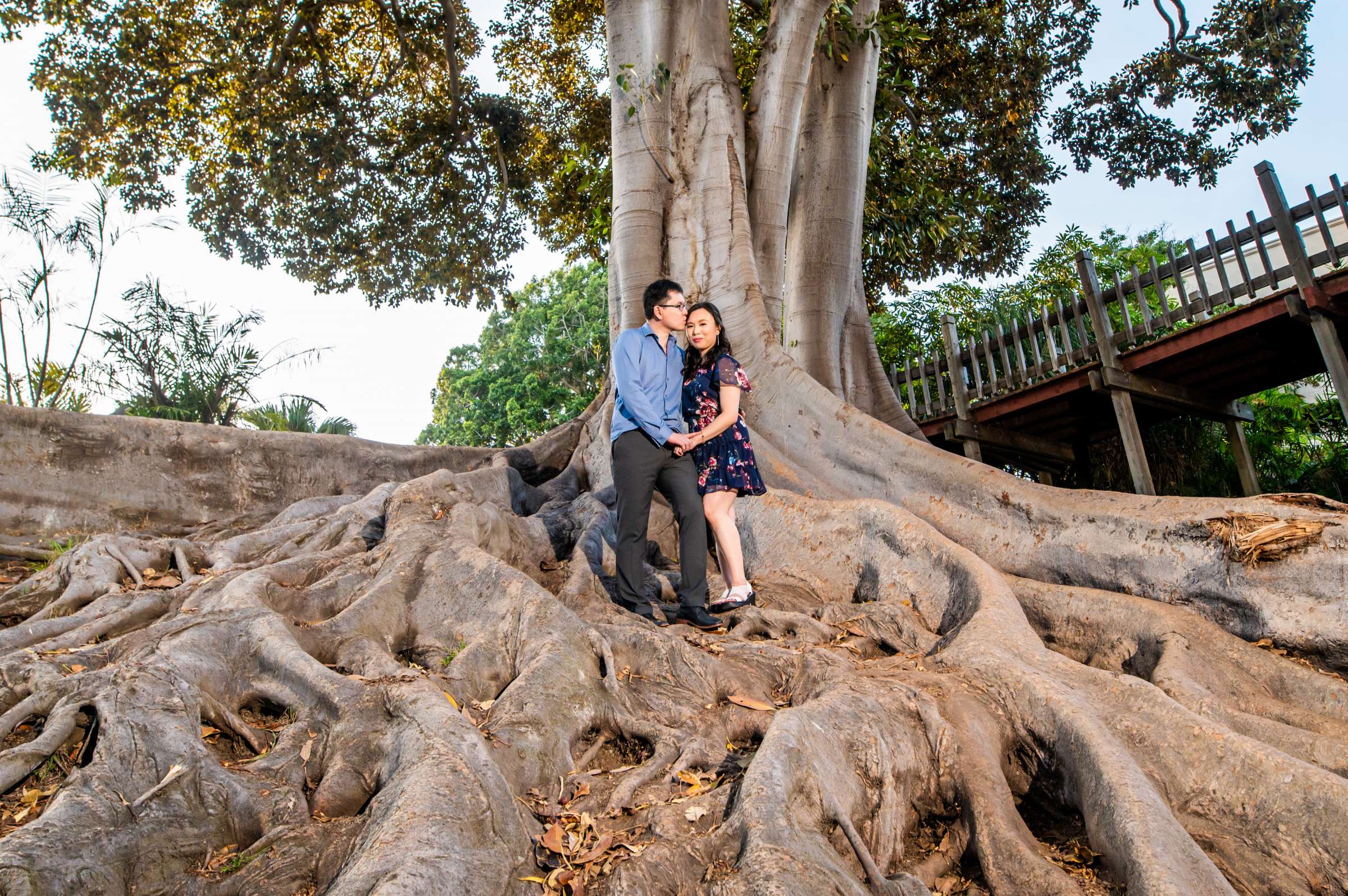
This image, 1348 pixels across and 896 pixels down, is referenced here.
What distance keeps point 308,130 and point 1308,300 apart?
11205 millimetres

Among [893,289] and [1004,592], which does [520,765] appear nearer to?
[1004,592]

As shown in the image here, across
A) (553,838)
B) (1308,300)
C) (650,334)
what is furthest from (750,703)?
(1308,300)

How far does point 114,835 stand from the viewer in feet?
6.79

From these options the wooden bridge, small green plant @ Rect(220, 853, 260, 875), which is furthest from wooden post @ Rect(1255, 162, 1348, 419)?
small green plant @ Rect(220, 853, 260, 875)

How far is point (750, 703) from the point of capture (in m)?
3.10

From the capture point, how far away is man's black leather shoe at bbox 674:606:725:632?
393 cm

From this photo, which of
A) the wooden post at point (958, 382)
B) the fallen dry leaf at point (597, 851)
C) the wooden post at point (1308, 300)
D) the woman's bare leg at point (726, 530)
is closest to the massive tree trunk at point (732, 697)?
the fallen dry leaf at point (597, 851)

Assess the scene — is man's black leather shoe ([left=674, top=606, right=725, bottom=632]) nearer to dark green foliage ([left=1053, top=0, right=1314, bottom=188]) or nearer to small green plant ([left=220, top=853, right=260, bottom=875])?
small green plant ([left=220, top=853, right=260, bottom=875])

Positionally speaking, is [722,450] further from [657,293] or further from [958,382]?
[958,382]

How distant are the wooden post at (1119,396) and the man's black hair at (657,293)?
22.9 feet

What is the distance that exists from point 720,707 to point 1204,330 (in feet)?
25.3

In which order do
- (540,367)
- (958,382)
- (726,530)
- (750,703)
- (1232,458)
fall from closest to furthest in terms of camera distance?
(750,703) < (726,530) < (958,382) < (1232,458) < (540,367)

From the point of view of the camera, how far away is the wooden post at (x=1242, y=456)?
1034cm

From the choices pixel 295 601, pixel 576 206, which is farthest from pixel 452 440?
pixel 295 601
